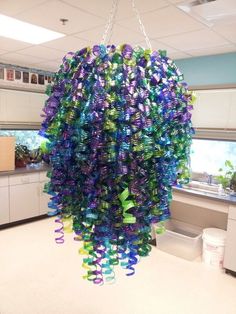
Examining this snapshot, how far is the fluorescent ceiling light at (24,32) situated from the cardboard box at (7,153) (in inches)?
57.6

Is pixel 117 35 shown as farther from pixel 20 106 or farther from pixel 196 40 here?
pixel 20 106

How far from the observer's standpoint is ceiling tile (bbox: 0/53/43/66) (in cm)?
381

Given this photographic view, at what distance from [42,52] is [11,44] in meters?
0.42

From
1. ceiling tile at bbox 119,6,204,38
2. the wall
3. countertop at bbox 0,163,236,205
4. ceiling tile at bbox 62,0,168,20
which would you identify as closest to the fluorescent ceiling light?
ceiling tile at bbox 62,0,168,20

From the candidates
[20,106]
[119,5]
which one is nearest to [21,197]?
[20,106]

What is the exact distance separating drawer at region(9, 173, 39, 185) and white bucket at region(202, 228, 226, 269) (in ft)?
8.29

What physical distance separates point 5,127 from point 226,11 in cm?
350

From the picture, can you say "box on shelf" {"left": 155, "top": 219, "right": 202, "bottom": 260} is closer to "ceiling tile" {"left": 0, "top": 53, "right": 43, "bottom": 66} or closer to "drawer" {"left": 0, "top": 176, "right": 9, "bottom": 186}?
"drawer" {"left": 0, "top": 176, "right": 9, "bottom": 186}

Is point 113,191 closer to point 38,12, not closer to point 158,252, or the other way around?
point 38,12

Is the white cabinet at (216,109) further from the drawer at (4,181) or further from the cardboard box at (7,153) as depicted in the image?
the drawer at (4,181)

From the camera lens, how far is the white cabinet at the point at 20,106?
4.27 metres

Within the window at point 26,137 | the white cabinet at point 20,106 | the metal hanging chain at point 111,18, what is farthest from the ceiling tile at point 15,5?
the window at point 26,137

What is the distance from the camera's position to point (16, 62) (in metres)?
4.22

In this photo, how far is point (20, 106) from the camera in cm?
447
